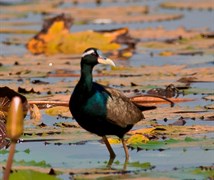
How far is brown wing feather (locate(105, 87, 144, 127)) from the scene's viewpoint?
6.35m

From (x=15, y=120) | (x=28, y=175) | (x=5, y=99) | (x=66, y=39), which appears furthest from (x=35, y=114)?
(x=66, y=39)

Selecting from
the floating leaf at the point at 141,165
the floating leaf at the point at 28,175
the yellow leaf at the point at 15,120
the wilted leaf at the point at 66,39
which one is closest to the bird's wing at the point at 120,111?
the floating leaf at the point at 141,165

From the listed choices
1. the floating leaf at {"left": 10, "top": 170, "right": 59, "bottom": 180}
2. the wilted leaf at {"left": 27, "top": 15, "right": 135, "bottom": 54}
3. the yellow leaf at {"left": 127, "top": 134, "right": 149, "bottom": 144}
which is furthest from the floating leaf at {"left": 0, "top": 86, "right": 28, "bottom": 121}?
the wilted leaf at {"left": 27, "top": 15, "right": 135, "bottom": 54}

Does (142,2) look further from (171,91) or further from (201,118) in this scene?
(201,118)

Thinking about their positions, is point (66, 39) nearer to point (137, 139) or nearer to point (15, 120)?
point (137, 139)

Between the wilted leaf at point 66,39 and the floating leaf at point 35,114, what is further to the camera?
the wilted leaf at point 66,39

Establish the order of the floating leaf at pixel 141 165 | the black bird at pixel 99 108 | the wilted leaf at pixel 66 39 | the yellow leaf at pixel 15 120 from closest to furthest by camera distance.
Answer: the yellow leaf at pixel 15 120
the floating leaf at pixel 141 165
the black bird at pixel 99 108
the wilted leaf at pixel 66 39

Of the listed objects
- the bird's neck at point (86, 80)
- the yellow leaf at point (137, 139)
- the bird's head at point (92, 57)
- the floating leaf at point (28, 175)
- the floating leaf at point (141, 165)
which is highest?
the bird's head at point (92, 57)

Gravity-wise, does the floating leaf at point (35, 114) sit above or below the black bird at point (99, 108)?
below

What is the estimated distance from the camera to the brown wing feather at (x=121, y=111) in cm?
635

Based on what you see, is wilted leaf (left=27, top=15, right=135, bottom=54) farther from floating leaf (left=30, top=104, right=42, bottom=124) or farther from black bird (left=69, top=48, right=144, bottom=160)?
black bird (left=69, top=48, right=144, bottom=160)

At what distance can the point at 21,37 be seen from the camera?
13.7 meters

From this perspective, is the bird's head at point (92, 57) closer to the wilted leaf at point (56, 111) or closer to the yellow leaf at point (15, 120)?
the wilted leaf at point (56, 111)

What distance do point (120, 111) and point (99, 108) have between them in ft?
0.86
